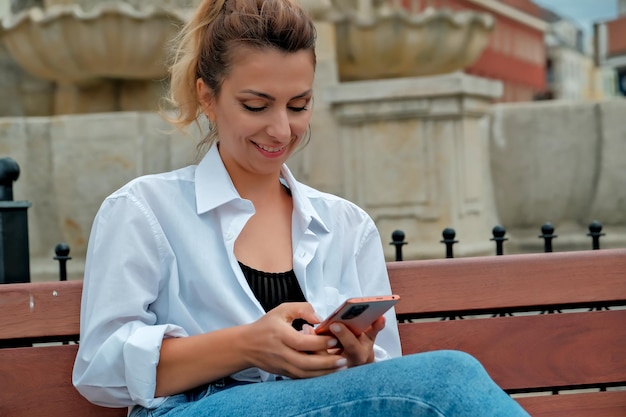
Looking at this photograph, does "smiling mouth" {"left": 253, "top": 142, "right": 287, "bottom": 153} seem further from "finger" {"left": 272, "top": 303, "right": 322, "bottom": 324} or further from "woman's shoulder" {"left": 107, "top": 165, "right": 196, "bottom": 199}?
"finger" {"left": 272, "top": 303, "right": 322, "bottom": 324}

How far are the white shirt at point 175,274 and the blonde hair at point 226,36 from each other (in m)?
0.17

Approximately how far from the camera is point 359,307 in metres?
1.78

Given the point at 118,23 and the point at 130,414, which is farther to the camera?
the point at 118,23

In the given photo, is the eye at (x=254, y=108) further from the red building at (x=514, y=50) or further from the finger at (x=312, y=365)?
the red building at (x=514, y=50)

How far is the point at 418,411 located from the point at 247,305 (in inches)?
18.0

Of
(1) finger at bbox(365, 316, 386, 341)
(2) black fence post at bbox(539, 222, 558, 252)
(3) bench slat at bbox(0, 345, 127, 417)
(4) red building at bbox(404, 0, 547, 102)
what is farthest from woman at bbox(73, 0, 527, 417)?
Answer: (4) red building at bbox(404, 0, 547, 102)

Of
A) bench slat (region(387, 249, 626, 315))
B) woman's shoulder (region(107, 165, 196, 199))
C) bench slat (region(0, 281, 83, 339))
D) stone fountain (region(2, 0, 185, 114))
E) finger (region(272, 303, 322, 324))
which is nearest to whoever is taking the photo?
finger (region(272, 303, 322, 324))

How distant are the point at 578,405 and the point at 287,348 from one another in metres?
1.08

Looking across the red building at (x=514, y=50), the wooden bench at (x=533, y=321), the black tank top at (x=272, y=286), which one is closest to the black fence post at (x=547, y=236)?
the wooden bench at (x=533, y=321)

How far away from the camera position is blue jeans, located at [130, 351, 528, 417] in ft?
5.80

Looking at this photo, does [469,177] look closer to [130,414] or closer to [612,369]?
[612,369]

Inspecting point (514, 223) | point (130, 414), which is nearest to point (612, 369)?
point (130, 414)

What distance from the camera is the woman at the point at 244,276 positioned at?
1.83 metres

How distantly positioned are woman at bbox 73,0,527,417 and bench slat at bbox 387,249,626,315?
0.67 feet
